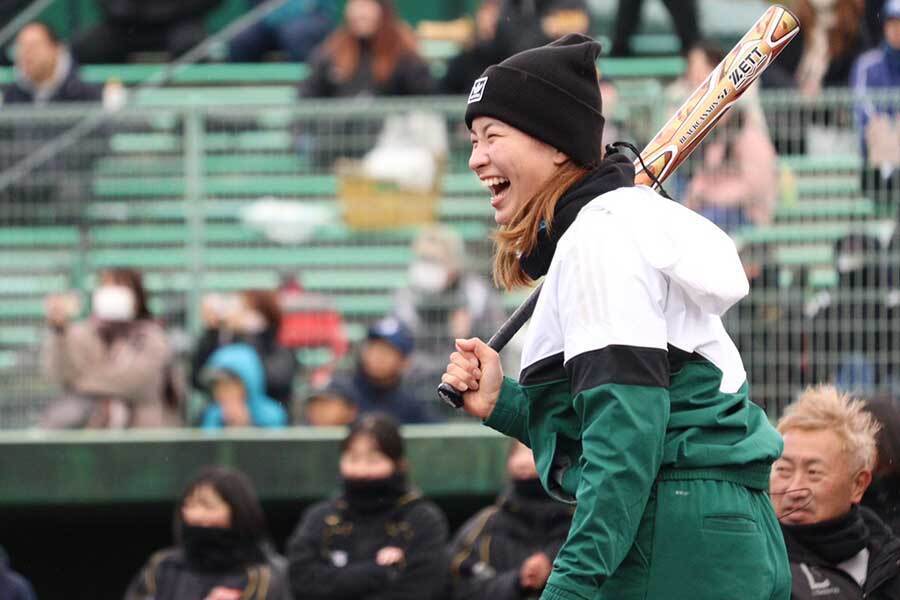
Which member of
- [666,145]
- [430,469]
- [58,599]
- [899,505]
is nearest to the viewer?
[666,145]

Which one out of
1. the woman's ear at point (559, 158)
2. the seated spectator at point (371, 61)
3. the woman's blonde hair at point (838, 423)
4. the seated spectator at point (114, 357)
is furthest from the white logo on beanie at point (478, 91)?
the seated spectator at point (371, 61)

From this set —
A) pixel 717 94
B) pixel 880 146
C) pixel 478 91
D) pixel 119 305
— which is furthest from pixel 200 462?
pixel 478 91

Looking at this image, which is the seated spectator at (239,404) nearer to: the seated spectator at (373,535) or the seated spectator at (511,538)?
the seated spectator at (373,535)

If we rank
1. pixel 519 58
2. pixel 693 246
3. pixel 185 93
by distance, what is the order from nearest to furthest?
pixel 693 246
pixel 519 58
pixel 185 93

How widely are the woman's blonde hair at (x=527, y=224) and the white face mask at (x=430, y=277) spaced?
234 inches

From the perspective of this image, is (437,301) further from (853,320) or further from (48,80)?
(48,80)

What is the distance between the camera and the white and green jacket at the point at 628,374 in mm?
3436

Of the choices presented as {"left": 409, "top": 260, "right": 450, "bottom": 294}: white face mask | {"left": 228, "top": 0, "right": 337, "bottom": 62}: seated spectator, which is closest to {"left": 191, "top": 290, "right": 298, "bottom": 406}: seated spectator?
{"left": 409, "top": 260, "right": 450, "bottom": 294}: white face mask

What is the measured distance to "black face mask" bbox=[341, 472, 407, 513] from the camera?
26.9ft

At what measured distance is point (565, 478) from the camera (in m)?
3.73

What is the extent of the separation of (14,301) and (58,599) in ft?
6.47

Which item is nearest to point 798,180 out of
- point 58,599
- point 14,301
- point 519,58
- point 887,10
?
point 887,10

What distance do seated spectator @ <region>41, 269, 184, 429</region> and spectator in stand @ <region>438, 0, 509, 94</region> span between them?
2.42m

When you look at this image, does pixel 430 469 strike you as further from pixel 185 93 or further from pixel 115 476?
pixel 185 93
